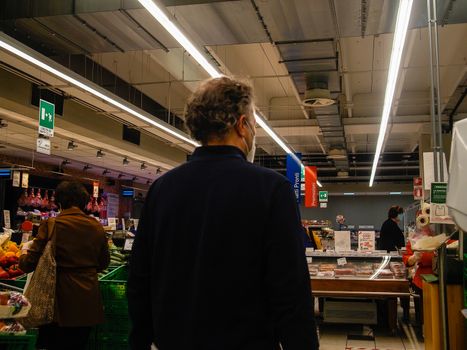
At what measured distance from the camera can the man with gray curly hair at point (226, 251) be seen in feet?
4.35

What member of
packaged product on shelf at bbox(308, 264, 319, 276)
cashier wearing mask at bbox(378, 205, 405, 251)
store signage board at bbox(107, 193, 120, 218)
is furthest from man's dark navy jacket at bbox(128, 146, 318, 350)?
store signage board at bbox(107, 193, 120, 218)

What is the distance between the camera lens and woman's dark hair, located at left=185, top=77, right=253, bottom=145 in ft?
4.86

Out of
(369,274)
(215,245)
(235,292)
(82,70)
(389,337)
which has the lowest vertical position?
(389,337)

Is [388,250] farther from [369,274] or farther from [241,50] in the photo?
[241,50]

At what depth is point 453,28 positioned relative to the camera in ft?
26.6

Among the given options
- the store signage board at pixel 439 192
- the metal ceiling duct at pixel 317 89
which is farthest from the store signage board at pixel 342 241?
the store signage board at pixel 439 192

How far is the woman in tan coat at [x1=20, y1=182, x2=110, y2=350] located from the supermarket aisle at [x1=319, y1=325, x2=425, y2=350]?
318 cm

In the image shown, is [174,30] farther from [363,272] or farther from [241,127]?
[363,272]

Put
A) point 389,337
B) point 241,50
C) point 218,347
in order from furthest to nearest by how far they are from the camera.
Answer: point 241,50 → point 389,337 → point 218,347

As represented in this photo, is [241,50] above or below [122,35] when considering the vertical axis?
above

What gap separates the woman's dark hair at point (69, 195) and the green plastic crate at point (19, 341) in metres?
0.96

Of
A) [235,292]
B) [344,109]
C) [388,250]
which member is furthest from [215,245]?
[344,109]

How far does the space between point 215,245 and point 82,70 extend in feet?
29.1

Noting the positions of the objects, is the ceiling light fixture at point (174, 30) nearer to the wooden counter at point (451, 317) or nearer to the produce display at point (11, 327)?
the wooden counter at point (451, 317)
